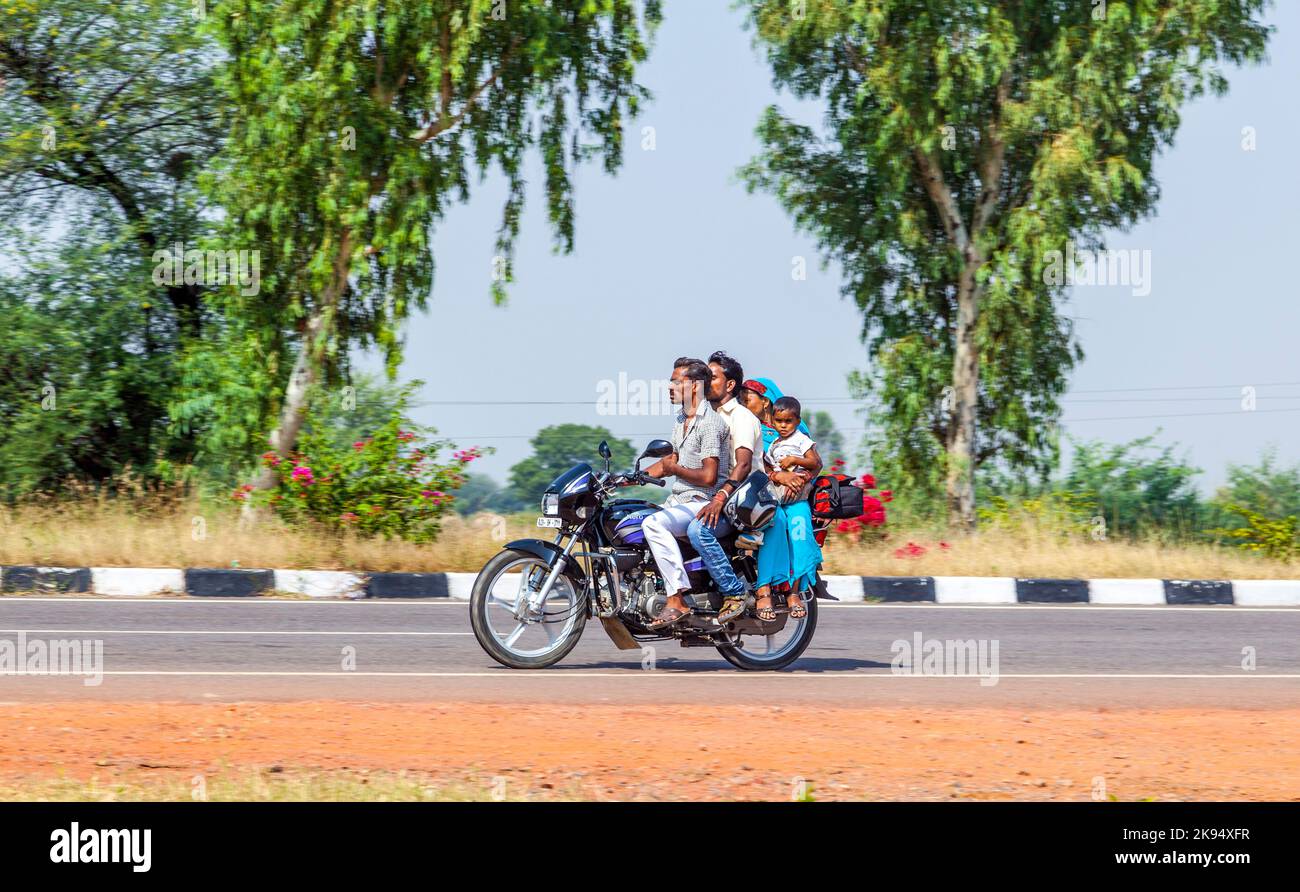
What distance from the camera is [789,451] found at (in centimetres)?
877

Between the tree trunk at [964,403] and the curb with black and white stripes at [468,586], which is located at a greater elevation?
the tree trunk at [964,403]

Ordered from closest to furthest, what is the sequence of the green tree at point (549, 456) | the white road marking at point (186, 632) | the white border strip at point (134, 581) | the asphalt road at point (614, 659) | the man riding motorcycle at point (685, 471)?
the asphalt road at point (614, 659), the man riding motorcycle at point (685, 471), the white road marking at point (186, 632), the white border strip at point (134, 581), the green tree at point (549, 456)

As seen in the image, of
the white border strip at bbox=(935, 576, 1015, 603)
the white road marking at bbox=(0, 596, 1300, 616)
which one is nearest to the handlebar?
the white road marking at bbox=(0, 596, 1300, 616)

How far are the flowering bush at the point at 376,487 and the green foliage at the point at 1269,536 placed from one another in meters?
9.12

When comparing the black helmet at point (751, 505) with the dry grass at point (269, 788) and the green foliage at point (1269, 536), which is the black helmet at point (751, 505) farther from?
the green foliage at point (1269, 536)

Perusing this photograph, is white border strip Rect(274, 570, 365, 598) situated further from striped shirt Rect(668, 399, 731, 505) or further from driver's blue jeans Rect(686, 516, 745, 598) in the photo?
driver's blue jeans Rect(686, 516, 745, 598)

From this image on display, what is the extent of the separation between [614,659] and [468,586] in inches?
180

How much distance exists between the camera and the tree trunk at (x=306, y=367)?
16.7 m

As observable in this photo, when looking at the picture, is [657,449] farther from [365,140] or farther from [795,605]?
[365,140]

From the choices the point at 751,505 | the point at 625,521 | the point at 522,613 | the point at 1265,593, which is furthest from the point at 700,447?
the point at 1265,593

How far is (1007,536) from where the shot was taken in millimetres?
16875

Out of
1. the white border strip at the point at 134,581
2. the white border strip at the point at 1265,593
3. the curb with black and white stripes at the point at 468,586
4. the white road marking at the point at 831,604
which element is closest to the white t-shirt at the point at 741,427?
the white road marking at the point at 831,604

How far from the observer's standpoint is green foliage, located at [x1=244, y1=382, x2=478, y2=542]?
48.6ft
